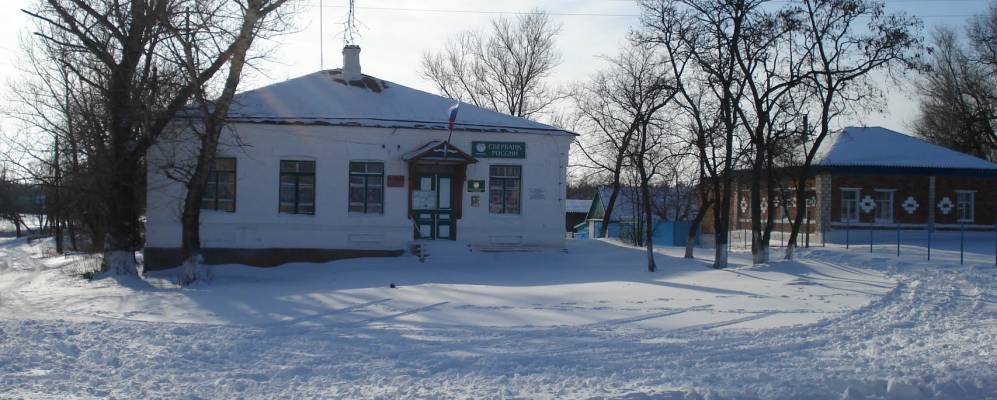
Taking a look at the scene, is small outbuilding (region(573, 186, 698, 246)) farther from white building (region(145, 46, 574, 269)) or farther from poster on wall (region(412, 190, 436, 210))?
poster on wall (region(412, 190, 436, 210))

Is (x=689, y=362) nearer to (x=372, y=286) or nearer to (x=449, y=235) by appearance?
(x=372, y=286)

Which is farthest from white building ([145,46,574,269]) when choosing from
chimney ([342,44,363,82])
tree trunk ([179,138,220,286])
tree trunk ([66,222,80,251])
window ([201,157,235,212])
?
tree trunk ([66,222,80,251])

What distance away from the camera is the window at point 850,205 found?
1339 inches

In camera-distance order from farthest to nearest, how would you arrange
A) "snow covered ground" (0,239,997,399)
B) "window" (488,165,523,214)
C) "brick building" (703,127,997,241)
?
"brick building" (703,127,997,241) < "window" (488,165,523,214) < "snow covered ground" (0,239,997,399)

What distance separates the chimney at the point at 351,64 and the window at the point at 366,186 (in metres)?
4.59

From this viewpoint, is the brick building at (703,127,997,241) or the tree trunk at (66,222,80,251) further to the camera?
the tree trunk at (66,222,80,251)

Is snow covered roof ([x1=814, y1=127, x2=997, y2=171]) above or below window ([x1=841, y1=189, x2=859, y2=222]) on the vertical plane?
above

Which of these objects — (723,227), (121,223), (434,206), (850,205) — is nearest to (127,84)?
(121,223)

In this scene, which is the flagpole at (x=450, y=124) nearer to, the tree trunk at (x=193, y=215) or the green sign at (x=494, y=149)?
the green sign at (x=494, y=149)

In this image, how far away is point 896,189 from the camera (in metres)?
34.3

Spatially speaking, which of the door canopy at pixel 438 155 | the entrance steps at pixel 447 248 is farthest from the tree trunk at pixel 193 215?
the entrance steps at pixel 447 248

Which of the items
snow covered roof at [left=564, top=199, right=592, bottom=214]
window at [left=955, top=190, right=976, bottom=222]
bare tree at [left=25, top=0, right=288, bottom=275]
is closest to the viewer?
bare tree at [left=25, top=0, right=288, bottom=275]

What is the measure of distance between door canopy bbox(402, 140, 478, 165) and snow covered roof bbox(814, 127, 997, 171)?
56.2 ft

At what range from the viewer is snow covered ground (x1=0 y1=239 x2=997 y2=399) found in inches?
320
